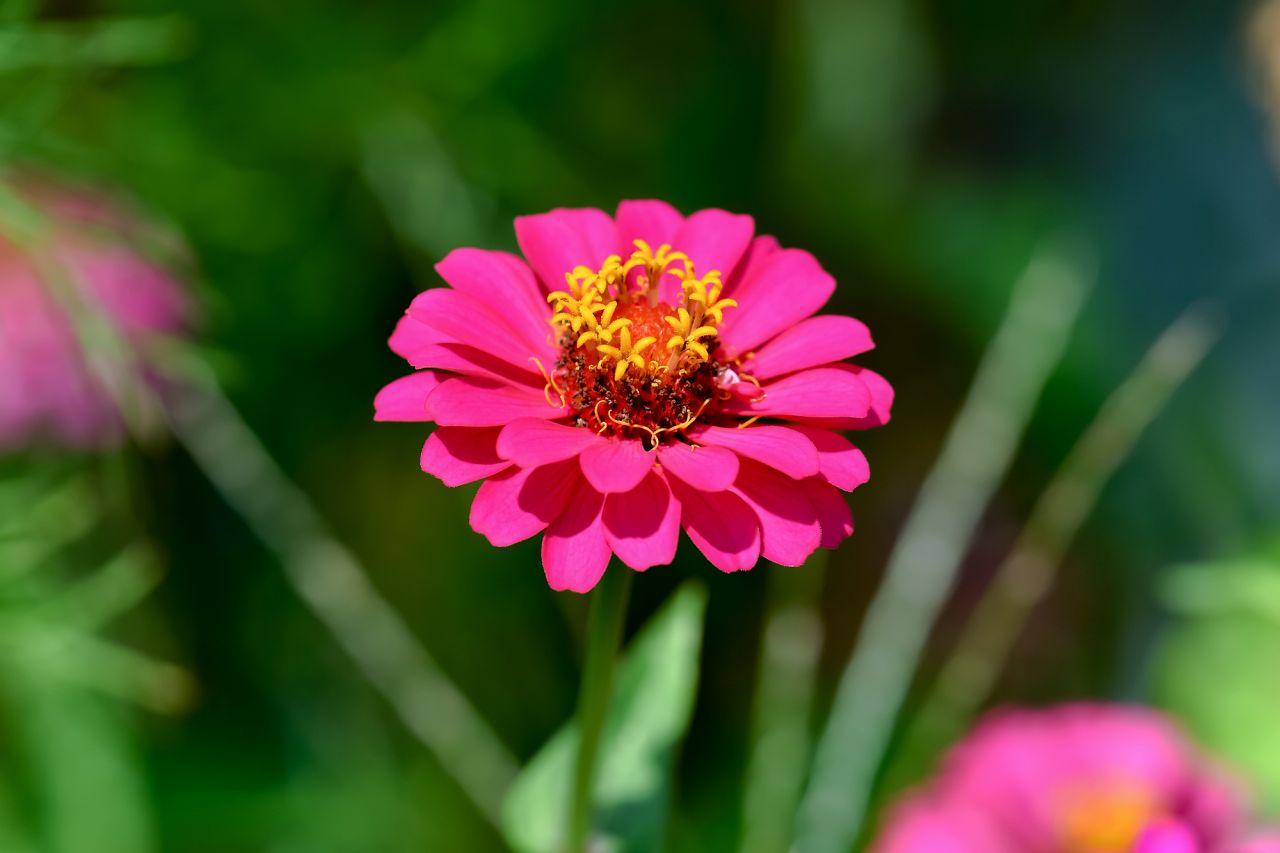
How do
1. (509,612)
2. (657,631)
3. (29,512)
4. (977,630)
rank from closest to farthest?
(657,631) < (29,512) < (977,630) < (509,612)

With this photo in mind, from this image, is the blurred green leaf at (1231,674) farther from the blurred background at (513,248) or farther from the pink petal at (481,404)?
the pink petal at (481,404)

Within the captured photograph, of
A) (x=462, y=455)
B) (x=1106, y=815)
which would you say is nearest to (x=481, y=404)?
(x=462, y=455)

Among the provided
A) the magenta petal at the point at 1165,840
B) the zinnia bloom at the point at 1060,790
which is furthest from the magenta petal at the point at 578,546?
the zinnia bloom at the point at 1060,790

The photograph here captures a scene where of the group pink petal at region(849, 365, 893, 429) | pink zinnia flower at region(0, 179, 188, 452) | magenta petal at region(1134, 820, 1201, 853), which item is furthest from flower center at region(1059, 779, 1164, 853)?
pink zinnia flower at region(0, 179, 188, 452)

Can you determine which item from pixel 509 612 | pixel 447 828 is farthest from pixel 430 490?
pixel 447 828

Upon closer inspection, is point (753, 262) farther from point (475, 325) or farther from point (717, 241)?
point (475, 325)

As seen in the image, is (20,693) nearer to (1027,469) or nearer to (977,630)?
(977,630)
